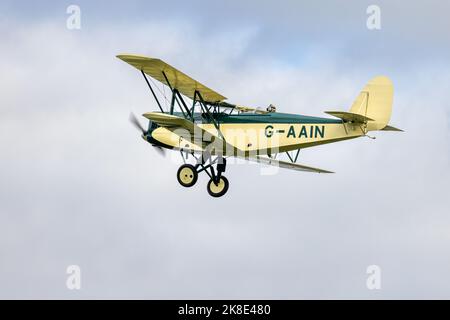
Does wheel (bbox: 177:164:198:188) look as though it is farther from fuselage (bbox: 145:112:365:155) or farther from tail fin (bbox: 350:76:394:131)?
tail fin (bbox: 350:76:394:131)

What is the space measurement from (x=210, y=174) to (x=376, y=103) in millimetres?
4769

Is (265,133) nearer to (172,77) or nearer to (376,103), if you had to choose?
(172,77)

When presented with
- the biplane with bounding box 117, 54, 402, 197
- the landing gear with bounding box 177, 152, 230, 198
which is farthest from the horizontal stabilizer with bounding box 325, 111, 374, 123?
the landing gear with bounding box 177, 152, 230, 198

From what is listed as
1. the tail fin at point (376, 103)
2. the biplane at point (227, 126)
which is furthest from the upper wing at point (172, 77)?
the tail fin at point (376, 103)

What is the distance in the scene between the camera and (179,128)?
91.1 ft

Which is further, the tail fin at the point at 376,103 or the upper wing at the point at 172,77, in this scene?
the tail fin at the point at 376,103

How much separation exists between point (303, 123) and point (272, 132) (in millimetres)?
842

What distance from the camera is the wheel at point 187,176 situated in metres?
28.0

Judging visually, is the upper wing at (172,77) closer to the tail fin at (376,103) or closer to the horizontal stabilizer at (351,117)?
the horizontal stabilizer at (351,117)

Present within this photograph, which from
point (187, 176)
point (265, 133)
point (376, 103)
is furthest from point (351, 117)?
point (187, 176)

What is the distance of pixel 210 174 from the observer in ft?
93.4
